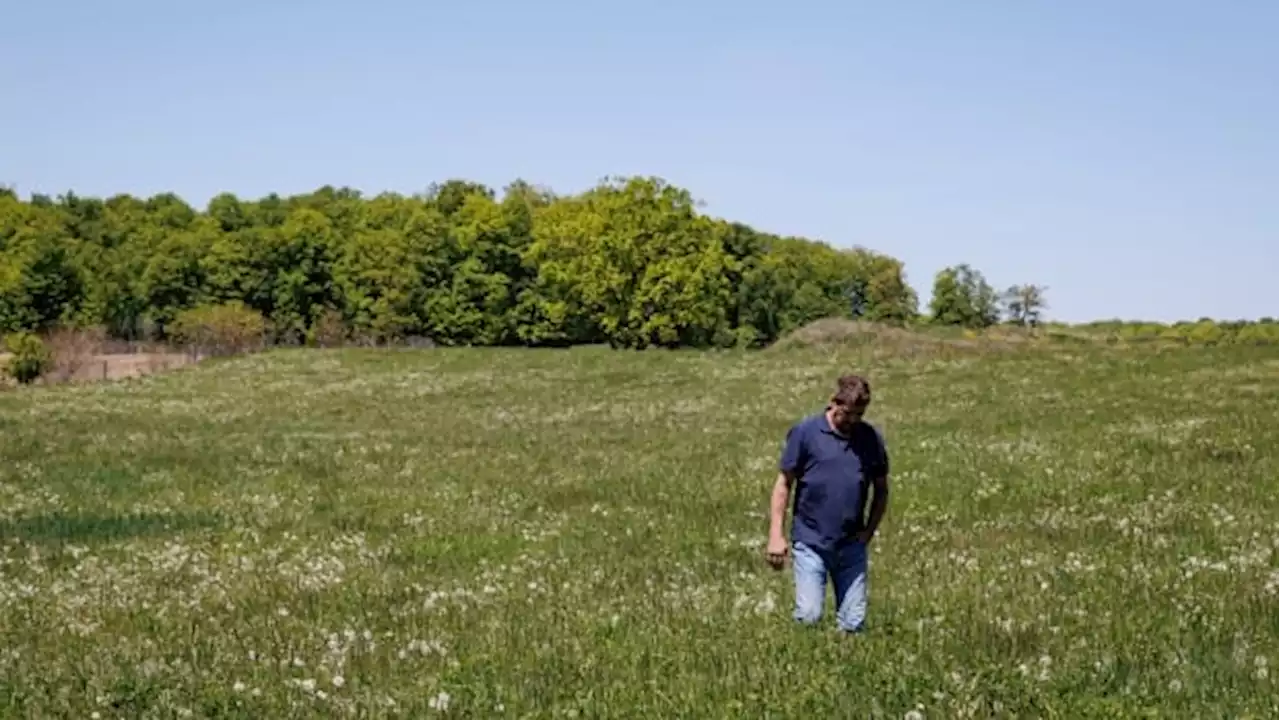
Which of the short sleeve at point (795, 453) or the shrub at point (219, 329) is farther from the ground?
the short sleeve at point (795, 453)

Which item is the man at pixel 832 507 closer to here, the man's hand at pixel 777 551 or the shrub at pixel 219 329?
the man's hand at pixel 777 551

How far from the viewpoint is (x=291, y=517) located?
2180 centimetres

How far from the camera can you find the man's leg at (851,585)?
1031cm

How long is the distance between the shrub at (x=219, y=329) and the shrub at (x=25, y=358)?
110 feet

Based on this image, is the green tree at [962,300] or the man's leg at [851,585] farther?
the green tree at [962,300]

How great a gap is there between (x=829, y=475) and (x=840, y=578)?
858 millimetres

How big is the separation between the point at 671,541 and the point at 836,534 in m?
7.40

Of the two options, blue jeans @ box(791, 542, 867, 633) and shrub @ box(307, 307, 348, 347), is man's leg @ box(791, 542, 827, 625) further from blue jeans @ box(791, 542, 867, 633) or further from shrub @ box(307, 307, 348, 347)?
shrub @ box(307, 307, 348, 347)

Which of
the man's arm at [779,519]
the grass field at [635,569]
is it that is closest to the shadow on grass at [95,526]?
the grass field at [635,569]

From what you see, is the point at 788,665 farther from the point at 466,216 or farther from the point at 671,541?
the point at 466,216

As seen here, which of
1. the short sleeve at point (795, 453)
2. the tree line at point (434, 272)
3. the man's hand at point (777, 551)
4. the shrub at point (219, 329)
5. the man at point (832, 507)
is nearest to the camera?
the man at point (832, 507)

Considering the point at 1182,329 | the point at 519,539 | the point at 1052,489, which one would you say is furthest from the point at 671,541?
the point at 1182,329

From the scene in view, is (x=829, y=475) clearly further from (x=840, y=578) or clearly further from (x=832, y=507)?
(x=840, y=578)

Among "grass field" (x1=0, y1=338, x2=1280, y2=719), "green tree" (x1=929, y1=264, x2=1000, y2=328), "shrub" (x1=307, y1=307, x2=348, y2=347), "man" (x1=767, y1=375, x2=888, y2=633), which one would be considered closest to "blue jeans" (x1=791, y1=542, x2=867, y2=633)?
"man" (x1=767, y1=375, x2=888, y2=633)
